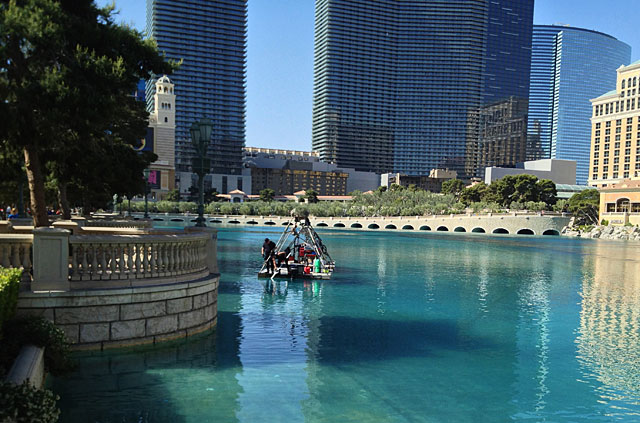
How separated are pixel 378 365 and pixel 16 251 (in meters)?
8.69

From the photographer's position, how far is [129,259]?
11578 mm

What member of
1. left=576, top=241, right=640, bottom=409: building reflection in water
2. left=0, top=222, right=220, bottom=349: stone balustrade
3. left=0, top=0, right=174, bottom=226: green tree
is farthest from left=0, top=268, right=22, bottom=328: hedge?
left=576, top=241, right=640, bottom=409: building reflection in water

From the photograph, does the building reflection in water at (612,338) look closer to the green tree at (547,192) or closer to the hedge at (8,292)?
the hedge at (8,292)

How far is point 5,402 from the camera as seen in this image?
5922 mm

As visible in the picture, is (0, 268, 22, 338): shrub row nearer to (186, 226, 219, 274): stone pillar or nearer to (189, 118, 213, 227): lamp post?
(186, 226, 219, 274): stone pillar

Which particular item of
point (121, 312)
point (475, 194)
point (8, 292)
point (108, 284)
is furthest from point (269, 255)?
point (475, 194)

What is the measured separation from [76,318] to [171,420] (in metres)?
3.42

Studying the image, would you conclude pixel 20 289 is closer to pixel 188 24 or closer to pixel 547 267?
pixel 547 267

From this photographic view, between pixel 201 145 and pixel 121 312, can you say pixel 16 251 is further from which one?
pixel 201 145

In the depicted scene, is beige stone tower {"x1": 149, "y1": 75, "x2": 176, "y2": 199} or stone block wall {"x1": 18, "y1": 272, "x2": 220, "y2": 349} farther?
beige stone tower {"x1": 149, "y1": 75, "x2": 176, "y2": 199}

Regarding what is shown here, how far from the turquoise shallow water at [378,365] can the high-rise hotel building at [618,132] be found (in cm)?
13663

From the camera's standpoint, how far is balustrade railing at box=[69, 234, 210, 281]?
10.9m

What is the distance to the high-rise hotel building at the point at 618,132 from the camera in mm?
138500

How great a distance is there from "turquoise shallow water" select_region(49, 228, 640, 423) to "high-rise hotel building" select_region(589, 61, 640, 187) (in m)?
137
